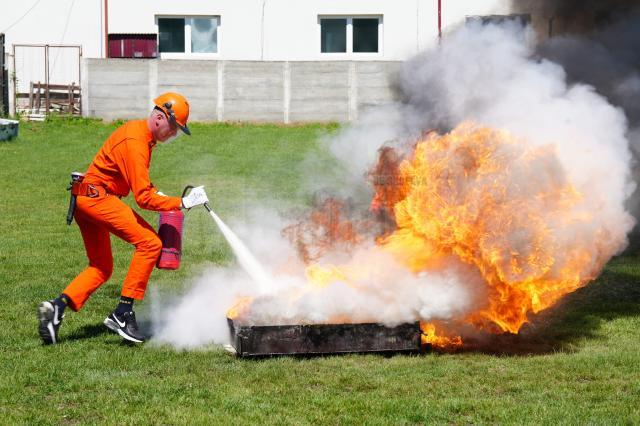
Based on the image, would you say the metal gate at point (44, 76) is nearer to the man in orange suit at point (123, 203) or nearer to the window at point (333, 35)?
the window at point (333, 35)

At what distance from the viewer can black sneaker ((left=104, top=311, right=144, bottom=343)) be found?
8.60 m

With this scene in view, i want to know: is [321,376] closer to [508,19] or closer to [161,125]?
[161,125]

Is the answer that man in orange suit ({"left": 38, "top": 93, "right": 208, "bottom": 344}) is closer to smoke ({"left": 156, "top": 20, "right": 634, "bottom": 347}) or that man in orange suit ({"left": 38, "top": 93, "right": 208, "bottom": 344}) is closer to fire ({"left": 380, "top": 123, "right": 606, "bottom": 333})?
smoke ({"left": 156, "top": 20, "right": 634, "bottom": 347})

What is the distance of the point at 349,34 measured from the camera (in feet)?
99.0

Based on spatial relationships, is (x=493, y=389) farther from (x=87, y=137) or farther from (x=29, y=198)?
(x=87, y=137)

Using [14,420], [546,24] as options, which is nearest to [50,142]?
[546,24]

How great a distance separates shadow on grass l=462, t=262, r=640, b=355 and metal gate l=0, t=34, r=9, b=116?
21277 mm

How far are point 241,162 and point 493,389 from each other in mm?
14961

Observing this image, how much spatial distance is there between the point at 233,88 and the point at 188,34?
3.11 meters

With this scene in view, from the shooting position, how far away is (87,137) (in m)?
25.5

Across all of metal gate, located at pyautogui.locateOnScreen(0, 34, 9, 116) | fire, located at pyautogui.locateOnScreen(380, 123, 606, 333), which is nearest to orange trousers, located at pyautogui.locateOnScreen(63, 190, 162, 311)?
fire, located at pyautogui.locateOnScreen(380, 123, 606, 333)

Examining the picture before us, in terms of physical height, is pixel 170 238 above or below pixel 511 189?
below

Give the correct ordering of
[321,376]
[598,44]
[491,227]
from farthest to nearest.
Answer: [598,44], [491,227], [321,376]

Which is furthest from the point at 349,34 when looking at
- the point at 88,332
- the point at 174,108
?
the point at 88,332
